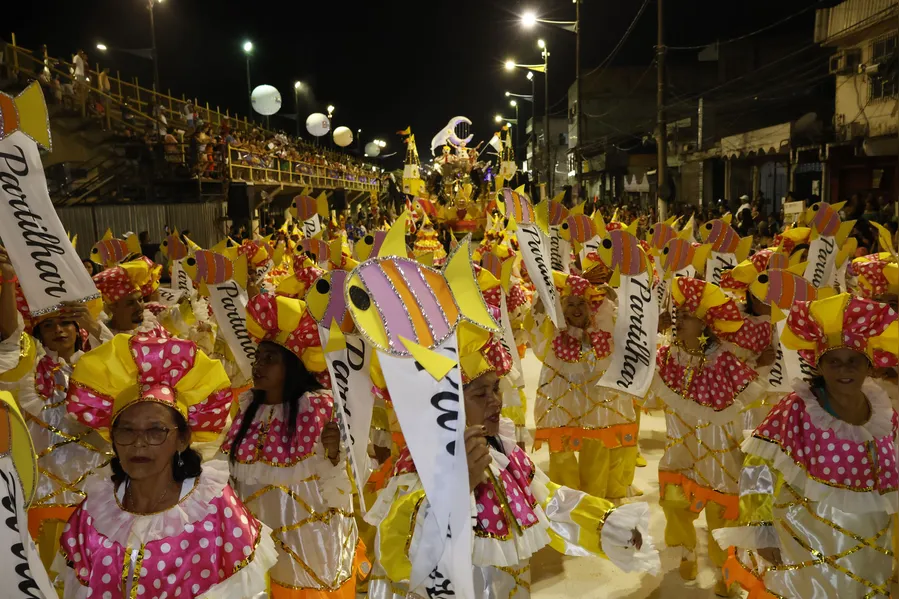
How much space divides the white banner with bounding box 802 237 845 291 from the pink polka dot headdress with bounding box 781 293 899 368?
474cm

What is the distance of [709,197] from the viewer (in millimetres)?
27125

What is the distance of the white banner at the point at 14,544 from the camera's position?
2.04m

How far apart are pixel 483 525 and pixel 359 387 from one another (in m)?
0.89

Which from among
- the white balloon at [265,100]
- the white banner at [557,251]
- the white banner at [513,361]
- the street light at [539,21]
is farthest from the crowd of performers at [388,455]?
the white balloon at [265,100]

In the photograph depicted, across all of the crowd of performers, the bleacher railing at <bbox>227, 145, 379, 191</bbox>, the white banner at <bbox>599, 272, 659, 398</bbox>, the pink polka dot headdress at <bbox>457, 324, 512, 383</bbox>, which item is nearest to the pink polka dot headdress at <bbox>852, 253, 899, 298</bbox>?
the crowd of performers

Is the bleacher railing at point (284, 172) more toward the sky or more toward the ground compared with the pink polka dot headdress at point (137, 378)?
more toward the sky

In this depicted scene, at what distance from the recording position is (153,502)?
8.72ft

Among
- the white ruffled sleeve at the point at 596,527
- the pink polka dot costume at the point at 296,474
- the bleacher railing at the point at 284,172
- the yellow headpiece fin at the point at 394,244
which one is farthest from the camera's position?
the bleacher railing at the point at 284,172

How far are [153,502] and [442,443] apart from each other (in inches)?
44.5

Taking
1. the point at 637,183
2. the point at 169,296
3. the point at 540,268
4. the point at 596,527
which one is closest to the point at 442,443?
the point at 596,527

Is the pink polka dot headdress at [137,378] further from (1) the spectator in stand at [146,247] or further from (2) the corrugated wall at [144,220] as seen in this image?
(2) the corrugated wall at [144,220]

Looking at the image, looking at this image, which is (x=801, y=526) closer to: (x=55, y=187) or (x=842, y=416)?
(x=842, y=416)

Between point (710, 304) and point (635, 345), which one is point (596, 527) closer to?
point (635, 345)

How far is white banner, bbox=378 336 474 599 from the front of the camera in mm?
2266
